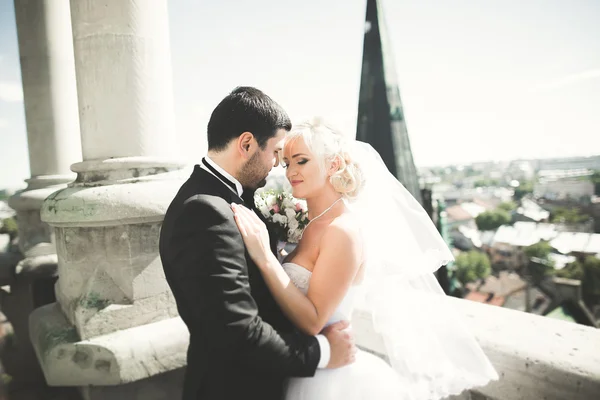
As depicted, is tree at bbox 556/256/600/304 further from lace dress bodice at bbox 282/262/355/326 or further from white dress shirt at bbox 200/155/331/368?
white dress shirt at bbox 200/155/331/368

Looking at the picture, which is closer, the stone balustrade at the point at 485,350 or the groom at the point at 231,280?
the groom at the point at 231,280

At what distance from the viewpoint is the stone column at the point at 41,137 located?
4.25 metres

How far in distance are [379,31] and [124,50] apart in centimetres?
1620

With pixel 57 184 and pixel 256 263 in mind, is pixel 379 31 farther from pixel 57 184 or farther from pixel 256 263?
pixel 256 263

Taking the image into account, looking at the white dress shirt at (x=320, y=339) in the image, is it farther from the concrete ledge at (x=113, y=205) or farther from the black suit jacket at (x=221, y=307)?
the concrete ledge at (x=113, y=205)

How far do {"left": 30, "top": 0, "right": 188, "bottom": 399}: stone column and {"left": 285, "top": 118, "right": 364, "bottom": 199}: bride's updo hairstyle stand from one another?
114cm

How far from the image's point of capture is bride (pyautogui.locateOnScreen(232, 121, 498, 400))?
173 centimetres

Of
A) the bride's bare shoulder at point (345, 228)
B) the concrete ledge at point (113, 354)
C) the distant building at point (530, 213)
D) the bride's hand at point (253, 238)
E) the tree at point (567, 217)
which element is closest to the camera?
the bride's hand at point (253, 238)

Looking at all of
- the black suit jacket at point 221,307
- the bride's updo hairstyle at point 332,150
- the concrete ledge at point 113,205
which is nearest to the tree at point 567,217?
the bride's updo hairstyle at point 332,150

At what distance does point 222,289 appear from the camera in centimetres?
139

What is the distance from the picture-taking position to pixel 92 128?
2617mm

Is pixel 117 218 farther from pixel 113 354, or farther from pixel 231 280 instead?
pixel 231 280

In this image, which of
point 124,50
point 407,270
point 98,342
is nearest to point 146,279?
point 98,342

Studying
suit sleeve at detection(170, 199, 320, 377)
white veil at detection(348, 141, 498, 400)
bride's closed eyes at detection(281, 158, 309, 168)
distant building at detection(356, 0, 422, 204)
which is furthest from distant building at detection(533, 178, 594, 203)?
suit sleeve at detection(170, 199, 320, 377)
